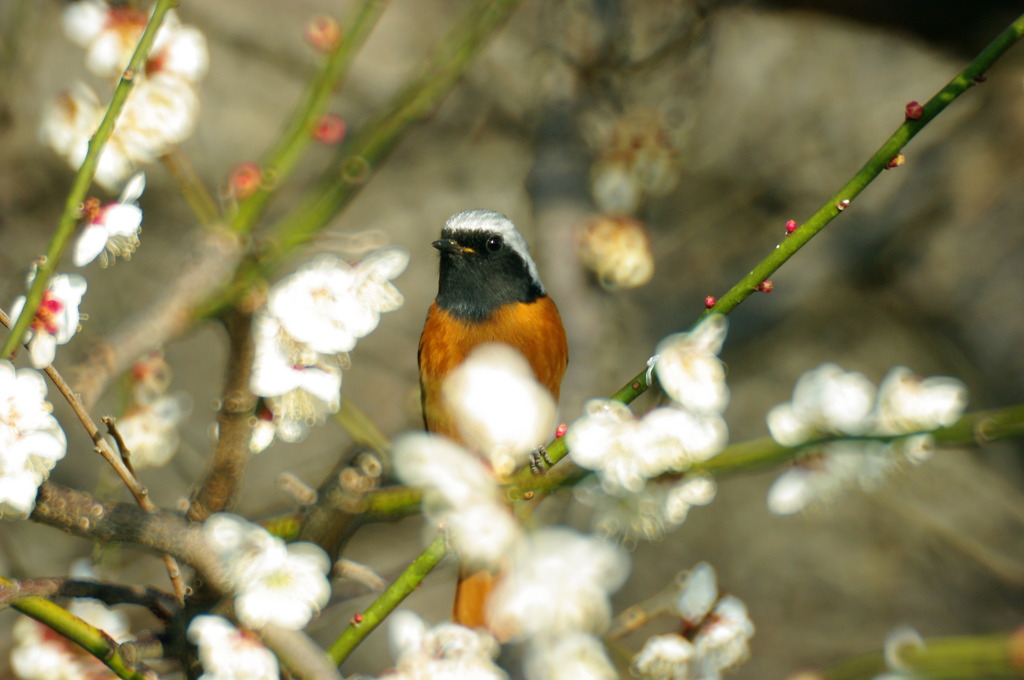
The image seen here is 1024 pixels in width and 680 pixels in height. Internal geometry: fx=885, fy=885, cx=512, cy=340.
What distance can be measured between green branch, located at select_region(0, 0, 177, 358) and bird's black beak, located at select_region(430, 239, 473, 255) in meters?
1.32

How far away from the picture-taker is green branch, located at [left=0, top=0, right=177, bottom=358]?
34.8 inches

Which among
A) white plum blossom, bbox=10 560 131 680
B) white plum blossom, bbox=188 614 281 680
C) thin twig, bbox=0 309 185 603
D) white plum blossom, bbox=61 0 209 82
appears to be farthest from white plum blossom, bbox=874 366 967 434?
white plum blossom, bbox=61 0 209 82

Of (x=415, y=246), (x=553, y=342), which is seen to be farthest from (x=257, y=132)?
(x=553, y=342)

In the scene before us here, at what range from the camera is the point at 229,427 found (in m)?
1.04

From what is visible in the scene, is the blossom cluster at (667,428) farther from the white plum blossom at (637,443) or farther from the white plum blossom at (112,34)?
the white plum blossom at (112,34)

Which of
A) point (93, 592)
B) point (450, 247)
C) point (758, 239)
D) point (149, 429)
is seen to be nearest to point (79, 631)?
point (93, 592)

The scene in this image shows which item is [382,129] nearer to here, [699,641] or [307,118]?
[307,118]

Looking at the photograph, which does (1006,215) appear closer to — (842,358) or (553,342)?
(842,358)

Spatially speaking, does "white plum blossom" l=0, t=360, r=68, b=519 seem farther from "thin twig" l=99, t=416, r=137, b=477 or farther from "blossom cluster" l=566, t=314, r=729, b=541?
"blossom cluster" l=566, t=314, r=729, b=541

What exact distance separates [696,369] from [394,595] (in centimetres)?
38

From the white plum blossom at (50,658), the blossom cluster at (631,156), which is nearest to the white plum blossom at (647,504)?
the white plum blossom at (50,658)

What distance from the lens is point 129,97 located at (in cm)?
130

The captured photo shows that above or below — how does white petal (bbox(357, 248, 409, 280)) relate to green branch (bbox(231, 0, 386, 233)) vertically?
below

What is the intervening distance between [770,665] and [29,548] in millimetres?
2894
